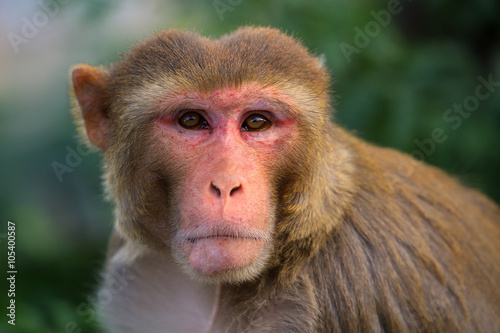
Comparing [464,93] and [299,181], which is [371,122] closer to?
[464,93]

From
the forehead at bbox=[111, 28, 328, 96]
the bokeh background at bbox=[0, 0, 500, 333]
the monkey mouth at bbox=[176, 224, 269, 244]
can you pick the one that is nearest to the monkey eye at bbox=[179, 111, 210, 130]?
the forehead at bbox=[111, 28, 328, 96]

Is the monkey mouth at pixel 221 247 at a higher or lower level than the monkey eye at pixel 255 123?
lower

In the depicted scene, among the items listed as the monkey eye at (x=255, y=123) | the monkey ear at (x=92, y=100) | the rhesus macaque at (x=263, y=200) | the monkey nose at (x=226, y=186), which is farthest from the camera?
the monkey ear at (x=92, y=100)

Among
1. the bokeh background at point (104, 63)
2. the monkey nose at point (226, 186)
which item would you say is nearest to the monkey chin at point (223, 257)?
the monkey nose at point (226, 186)

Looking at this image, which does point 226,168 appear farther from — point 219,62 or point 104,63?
point 104,63

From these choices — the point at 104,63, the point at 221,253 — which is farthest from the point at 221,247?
the point at 104,63

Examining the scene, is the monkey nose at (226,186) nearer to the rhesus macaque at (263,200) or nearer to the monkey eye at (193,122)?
the rhesus macaque at (263,200)

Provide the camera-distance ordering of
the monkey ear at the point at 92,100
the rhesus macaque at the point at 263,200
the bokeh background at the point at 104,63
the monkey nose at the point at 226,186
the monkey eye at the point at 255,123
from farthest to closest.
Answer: the bokeh background at the point at 104,63, the monkey ear at the point at 92,100, the monkey eye at the point at 255,123, the rhesus macaque at the point at 263,200, the monkey nose at the point at 226,186

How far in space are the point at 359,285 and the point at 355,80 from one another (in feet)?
11.2

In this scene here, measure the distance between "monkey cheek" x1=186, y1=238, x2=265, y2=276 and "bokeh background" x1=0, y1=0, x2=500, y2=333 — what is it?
9.53ft

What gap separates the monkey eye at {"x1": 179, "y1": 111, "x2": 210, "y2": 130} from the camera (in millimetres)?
3789

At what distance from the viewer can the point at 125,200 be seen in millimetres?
4109

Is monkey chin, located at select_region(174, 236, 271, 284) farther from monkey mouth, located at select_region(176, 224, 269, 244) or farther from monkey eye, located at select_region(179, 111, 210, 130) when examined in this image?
monkey eye, located at select_region(179, 111, 210, 130)

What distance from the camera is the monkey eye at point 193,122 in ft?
12.4
